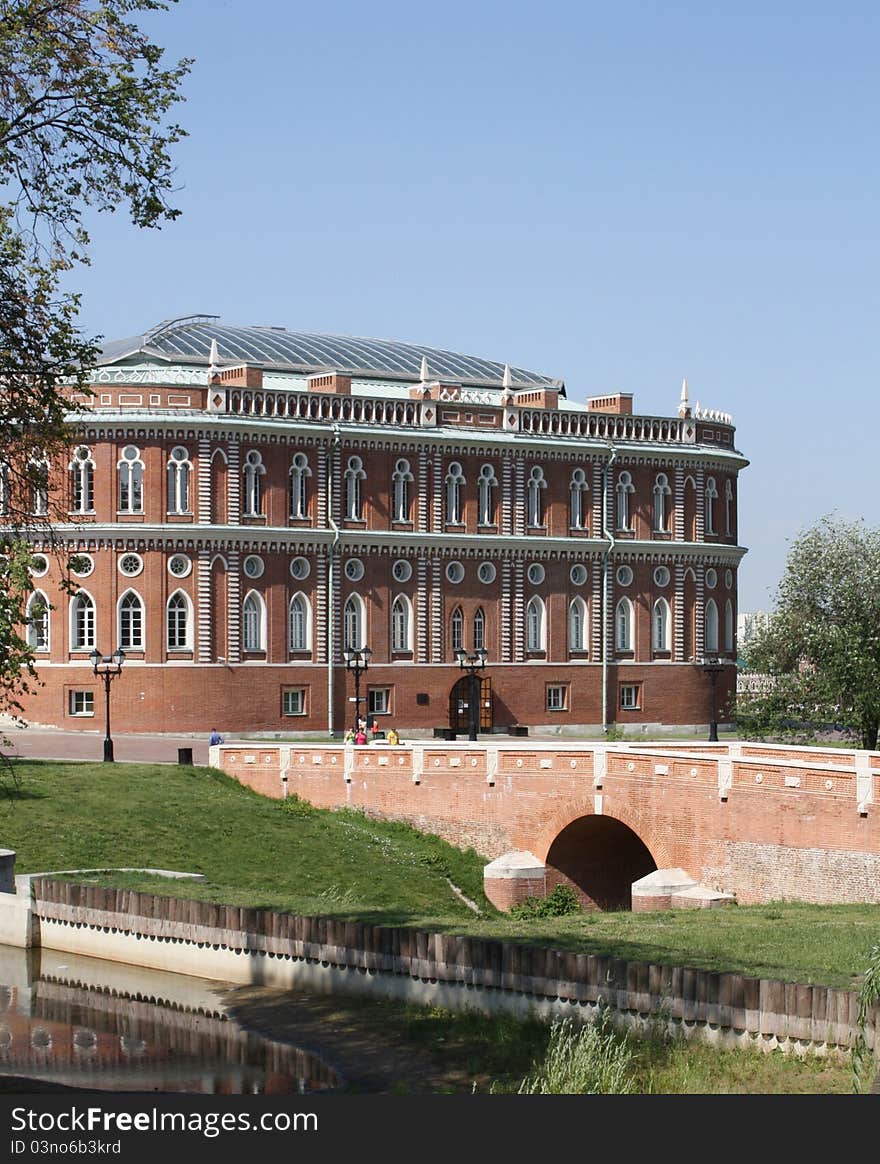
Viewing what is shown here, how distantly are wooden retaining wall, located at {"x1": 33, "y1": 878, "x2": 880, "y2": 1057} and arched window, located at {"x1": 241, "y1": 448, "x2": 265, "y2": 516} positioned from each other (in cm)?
3912

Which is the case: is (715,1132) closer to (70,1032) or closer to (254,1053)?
(254,1053)

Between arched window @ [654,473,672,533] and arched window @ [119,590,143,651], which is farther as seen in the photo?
arched window @ [654,473,672,533]

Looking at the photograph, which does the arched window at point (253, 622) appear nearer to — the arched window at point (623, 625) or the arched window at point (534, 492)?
the arched window at point (534, 492)

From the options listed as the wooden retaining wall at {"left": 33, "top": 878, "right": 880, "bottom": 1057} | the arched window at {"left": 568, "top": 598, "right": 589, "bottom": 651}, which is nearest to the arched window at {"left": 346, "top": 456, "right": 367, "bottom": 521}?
the arched window at {"left": 568, "top": 598, "right": 589, "bottom": 651}

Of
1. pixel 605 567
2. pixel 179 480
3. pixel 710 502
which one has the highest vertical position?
pixel 710 502

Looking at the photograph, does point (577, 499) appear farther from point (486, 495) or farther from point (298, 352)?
point (298, 352)

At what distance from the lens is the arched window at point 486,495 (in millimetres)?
72125

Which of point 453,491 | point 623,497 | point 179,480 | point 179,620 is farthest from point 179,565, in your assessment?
point 623,497

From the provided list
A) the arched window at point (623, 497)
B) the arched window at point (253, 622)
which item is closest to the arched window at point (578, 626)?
the arched window at point (623, 497)

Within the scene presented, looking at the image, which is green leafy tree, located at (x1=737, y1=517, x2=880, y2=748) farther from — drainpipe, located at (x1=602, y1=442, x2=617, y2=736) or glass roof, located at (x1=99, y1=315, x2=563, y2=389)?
glass roof, located at (x1=99, y1=315, x2=563, y2=389)

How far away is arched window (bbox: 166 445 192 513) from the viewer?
6531 centimetres

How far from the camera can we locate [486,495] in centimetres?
7238

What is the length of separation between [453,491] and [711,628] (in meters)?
14.3

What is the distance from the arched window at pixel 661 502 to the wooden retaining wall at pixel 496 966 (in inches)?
2020
